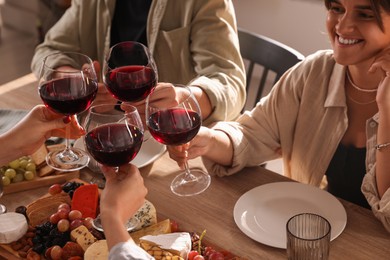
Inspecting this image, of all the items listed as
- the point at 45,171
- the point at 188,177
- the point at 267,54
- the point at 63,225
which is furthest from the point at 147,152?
the point at 267,54

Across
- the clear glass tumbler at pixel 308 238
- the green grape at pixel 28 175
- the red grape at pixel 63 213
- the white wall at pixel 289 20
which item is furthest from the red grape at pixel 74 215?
the white wall at pixel 289 20

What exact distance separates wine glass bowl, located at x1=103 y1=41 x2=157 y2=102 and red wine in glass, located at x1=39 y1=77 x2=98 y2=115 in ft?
0.20

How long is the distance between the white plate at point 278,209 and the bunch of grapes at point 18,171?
1.87ft

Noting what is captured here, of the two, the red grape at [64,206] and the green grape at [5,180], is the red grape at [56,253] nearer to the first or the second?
the red grape at [64,206]

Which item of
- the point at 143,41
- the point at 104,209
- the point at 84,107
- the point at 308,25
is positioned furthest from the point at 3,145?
the point at 308,25

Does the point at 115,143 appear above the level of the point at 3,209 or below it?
above

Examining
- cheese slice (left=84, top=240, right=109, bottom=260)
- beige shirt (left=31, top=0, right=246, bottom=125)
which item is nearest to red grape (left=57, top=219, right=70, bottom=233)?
cheese slice (left=84, top=240, right=109, bottom=260)

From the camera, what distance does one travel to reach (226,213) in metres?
1.60

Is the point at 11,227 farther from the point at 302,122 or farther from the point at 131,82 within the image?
the point at 302,122

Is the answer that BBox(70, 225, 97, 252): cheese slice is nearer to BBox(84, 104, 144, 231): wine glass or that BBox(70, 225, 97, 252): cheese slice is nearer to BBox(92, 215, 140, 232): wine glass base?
BBox(92, 215, 140, 232): wine glass base

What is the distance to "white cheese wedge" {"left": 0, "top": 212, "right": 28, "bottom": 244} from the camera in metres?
1.47

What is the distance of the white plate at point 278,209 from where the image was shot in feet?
4.99

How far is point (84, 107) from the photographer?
4.97ft

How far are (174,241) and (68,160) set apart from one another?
45 centimetres
